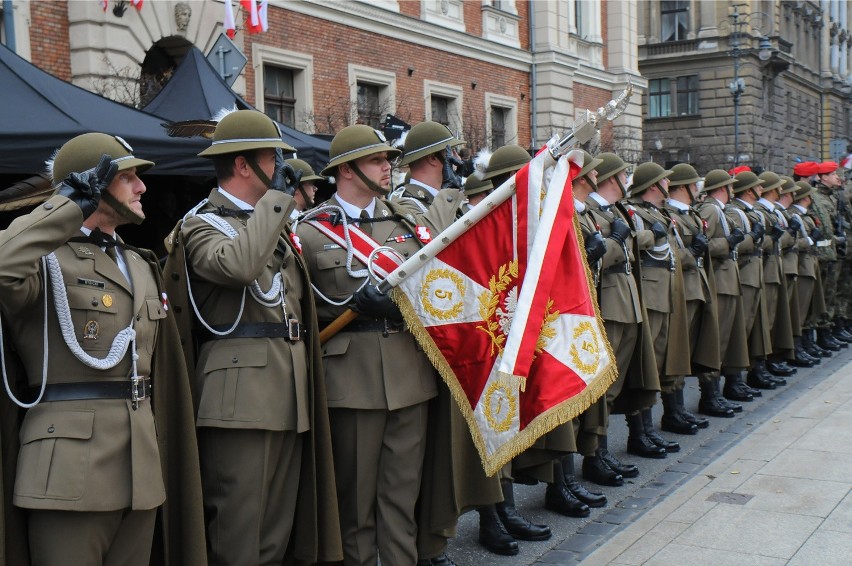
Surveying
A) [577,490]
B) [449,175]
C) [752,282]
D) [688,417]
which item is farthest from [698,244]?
[449,175]

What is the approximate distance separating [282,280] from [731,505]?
326 centimetres

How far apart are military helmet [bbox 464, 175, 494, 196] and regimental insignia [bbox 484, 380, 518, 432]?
5.34ft

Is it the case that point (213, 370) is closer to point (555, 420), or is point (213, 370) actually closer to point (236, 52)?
point (555, 420)

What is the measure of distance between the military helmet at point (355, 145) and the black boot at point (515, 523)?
2018 millimetres

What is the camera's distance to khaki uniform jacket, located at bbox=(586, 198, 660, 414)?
21.5ft

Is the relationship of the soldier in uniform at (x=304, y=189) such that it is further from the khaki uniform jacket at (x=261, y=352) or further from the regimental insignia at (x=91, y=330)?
the regimental insignia at (x=91, y=330)

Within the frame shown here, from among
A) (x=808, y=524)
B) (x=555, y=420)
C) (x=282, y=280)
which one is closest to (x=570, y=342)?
(x=555, y=420)

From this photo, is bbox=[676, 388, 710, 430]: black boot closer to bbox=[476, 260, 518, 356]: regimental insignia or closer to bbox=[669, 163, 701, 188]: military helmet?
bbox=[669, 163, 701, 188]: military helmet

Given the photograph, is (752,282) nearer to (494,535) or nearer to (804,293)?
(804,293)

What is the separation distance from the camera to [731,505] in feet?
19.5

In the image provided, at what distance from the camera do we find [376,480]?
4.43 meters

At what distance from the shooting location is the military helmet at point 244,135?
405 centimetres

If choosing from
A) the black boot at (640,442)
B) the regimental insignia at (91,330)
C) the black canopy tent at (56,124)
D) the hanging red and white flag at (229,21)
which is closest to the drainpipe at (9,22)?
the black canopy tent at (56,124)

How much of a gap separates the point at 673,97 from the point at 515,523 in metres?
40.9
